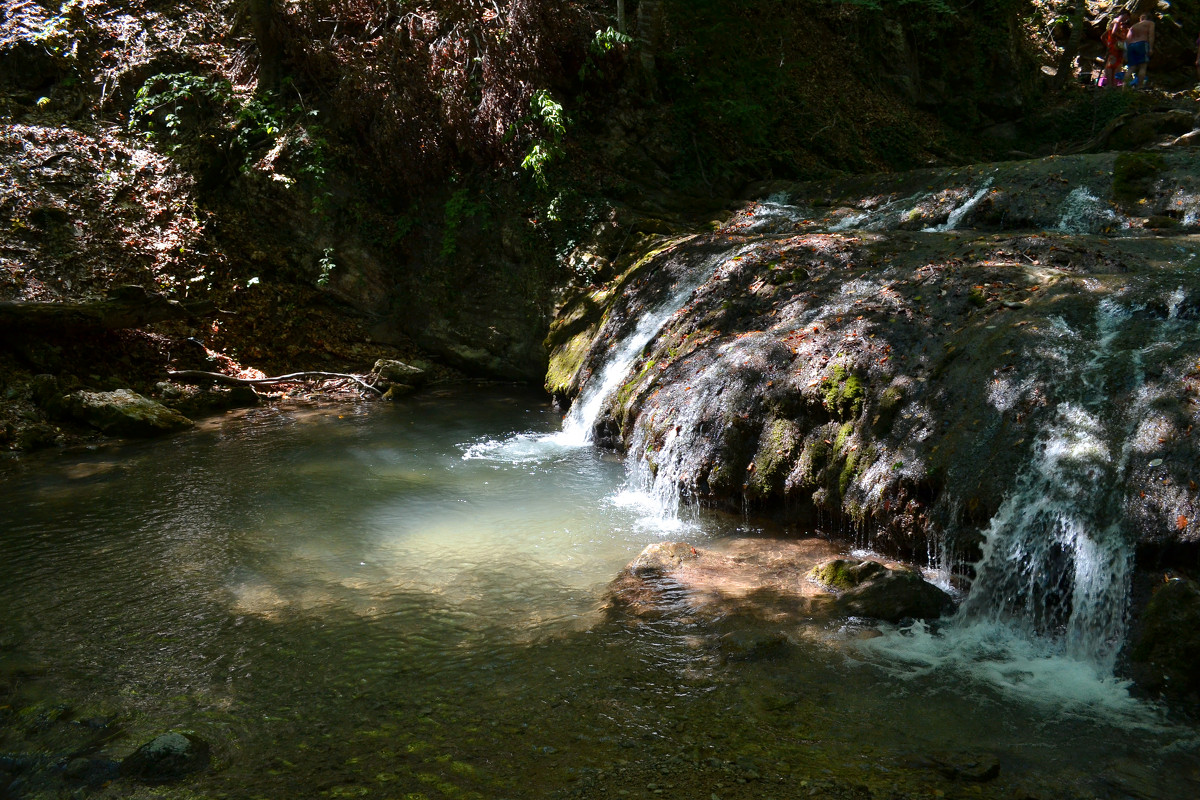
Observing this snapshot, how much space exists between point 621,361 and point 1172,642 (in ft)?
20.8

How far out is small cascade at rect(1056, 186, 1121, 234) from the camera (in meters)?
8.55

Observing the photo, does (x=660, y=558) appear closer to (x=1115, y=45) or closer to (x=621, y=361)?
(x=621, y=361)

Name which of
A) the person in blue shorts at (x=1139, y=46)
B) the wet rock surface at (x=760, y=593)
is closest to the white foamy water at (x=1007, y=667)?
the wet rock surface at (x=760, y=593)

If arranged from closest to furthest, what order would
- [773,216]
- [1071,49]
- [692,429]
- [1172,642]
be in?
[1172,642], [692,429], [773,216], [1071,49]

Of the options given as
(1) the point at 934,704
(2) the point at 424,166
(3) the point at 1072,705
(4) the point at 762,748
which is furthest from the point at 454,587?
(2) the point at 424,166

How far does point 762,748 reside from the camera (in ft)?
11.3

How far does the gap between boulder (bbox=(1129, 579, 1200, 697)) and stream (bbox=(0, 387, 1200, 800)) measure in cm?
20

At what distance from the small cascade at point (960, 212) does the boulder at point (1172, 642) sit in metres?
6.31

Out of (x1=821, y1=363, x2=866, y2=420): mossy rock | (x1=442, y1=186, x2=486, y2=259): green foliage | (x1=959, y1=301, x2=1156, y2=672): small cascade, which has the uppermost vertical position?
(x1=442, y1=186, x2=486, y2=259): green foliage

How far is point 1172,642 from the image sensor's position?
3.98m

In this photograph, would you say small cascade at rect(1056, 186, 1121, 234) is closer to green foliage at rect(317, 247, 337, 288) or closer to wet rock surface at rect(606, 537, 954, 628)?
wet rock surface at rect(606, 537, 954, 628)

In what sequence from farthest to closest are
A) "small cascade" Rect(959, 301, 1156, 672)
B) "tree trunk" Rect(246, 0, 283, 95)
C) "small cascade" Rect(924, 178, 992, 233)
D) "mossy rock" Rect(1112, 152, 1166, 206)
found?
1. "tree trunk" Rect(246, 0, 283, 95)
2. "small cascade" Rect(924, 178, 992, 233)
3. "mossy rock" Rect(1112, 152, 1166, 206)
4. "small cascade" Rect(959, 301, 1156, 672)

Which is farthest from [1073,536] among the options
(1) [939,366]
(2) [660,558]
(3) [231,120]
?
(3) [231,120]

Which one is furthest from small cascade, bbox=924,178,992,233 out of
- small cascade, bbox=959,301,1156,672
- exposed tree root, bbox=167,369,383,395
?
exposed tree root, bbox=167,369,383,395
